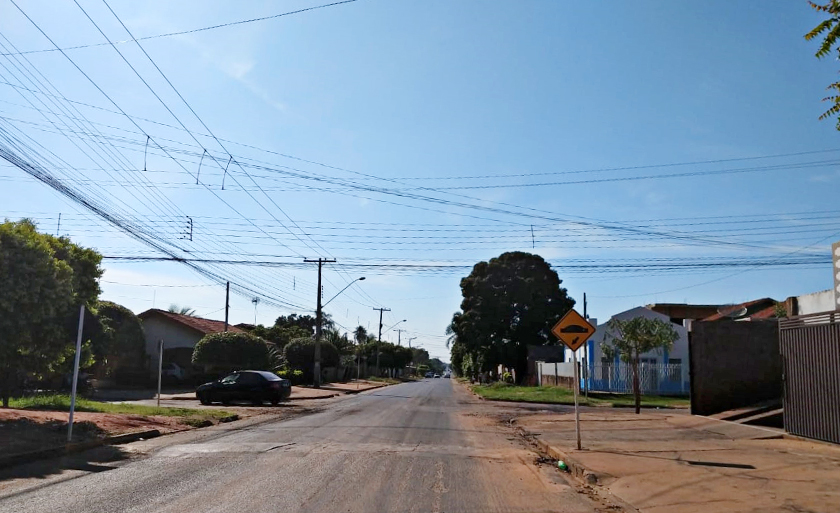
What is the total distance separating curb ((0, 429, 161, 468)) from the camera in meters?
11.5

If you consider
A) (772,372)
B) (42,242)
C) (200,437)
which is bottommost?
(200,437)

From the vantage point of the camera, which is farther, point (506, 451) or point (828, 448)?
point (506, 451)

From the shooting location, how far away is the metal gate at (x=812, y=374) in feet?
46.2

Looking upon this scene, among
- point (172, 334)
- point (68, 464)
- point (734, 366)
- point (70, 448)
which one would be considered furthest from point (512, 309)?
point (68, 464)

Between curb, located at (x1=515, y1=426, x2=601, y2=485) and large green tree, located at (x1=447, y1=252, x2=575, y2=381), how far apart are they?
3842cm

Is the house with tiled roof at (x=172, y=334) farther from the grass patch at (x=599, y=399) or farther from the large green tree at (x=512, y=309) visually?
the grass patch at (x=599, y=399)

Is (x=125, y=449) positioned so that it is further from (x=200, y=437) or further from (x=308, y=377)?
(x=308, y=377)

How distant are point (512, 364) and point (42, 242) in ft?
147

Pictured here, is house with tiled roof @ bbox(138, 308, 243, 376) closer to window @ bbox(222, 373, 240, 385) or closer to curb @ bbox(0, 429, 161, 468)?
window @ bbox(222, 373, 240, 385)

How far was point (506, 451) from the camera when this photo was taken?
14.8m

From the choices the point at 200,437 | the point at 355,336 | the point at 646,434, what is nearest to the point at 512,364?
the point at 646,434

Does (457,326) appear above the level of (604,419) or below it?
above

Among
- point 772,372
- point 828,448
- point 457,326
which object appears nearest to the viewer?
point 828,448

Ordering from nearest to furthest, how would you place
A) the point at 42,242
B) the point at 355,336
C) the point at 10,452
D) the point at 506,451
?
the point at 10,452 → the point at 506,451 → the point at 42,242 → the point at 355,336
